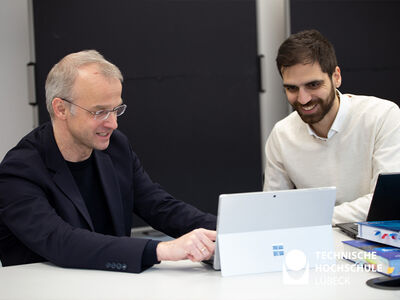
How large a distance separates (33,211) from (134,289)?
0.48 meters

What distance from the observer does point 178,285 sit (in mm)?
1347

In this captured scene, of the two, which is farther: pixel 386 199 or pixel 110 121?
pixel 110 121

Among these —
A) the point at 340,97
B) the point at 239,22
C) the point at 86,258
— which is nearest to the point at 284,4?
the point at 239,22

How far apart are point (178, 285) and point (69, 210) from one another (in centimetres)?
55

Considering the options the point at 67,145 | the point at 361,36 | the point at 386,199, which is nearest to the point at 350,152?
the point at 386,199

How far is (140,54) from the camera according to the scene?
3.66 metres

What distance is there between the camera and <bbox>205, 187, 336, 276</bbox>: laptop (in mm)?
1398

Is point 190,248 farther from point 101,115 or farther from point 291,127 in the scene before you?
point 291,127

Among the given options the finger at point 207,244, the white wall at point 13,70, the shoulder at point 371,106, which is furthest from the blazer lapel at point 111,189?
the white wall at point 13,70

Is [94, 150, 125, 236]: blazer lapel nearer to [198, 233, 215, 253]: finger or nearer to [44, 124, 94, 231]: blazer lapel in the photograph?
[44, 124, 94, 231]: blazer lapel

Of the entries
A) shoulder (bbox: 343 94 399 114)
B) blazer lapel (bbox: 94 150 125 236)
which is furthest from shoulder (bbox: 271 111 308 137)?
blazer lapel (bbox: 94 150 125 236)

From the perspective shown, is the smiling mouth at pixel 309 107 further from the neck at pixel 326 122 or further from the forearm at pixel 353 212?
the forearm at pixel 353 212

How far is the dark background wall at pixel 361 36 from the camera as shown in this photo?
158 inches

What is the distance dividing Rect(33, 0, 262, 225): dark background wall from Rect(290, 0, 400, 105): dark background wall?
0.52 m
